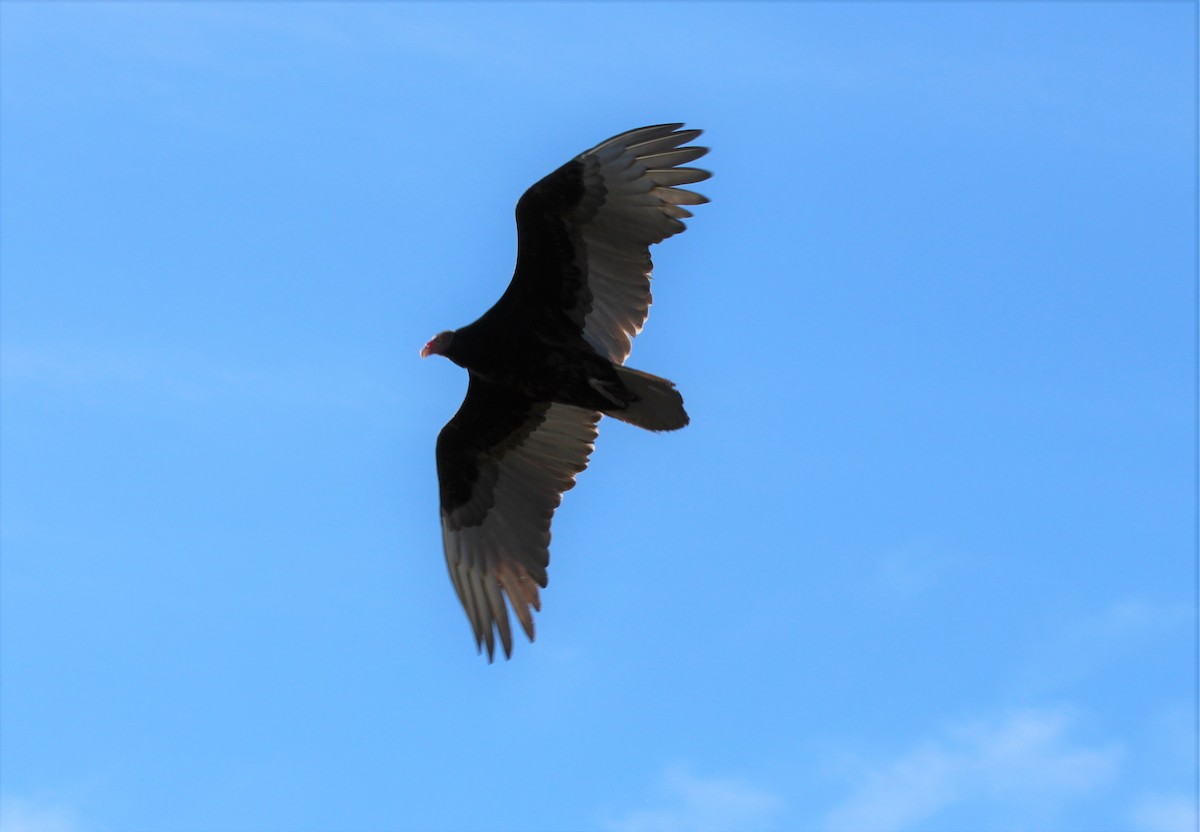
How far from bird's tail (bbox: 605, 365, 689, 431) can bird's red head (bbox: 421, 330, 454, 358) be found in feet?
4.03

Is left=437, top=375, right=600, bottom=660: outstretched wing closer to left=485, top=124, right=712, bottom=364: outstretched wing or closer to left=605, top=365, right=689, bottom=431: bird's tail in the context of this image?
left=485, top=124, right=712, bottom=364: outstretched wing

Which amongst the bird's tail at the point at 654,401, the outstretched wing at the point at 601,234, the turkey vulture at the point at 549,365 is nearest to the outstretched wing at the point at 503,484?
the turkey vulture at the point at 549,365

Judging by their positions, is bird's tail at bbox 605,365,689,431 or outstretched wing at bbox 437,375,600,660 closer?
bird's tail at bbox 605,365,689,431

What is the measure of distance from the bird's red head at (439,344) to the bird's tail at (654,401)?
1227 mm

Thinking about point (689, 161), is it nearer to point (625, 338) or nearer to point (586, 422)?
point (625, 338)

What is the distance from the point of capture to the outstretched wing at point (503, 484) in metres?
11.2

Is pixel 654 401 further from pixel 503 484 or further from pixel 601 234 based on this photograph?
pixel 503 484

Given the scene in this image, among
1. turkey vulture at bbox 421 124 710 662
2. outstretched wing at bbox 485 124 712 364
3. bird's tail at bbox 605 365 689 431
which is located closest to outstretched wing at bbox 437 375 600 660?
turkey vulture at bbox 421 124 710 662

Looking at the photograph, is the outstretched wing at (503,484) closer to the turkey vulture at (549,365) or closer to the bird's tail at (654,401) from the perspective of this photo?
the turkey vulture at (549,365)

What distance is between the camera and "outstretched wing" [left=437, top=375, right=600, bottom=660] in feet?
36.9

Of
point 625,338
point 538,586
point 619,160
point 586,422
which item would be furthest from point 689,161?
point 538,586

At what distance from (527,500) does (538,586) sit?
A: 62 cm

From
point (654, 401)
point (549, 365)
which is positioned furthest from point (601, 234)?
point (654, 401)

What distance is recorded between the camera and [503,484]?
1148 centimetres
